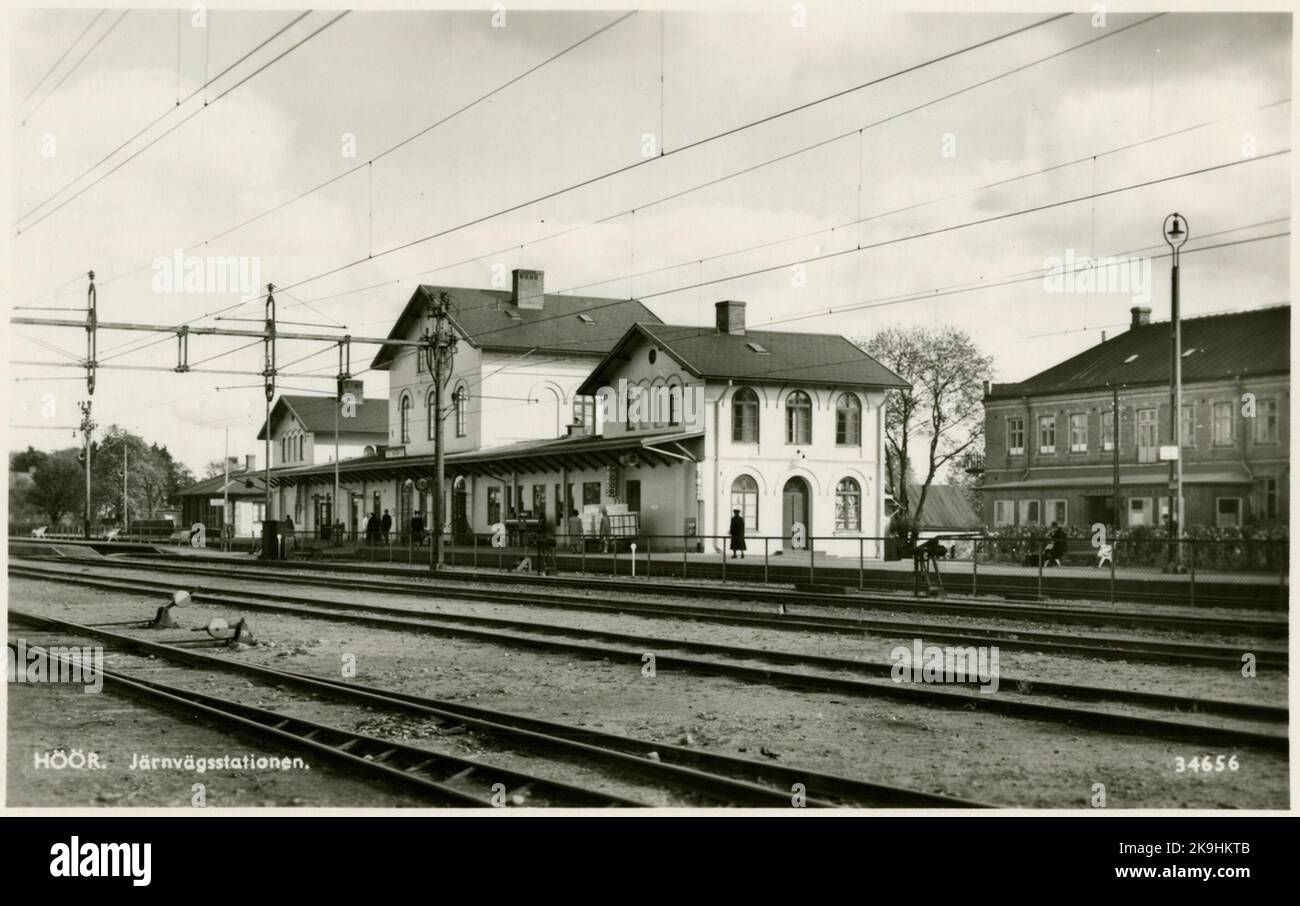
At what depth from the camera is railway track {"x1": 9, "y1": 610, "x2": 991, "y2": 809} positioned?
7.91 meters

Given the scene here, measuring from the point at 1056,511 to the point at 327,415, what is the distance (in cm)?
4226

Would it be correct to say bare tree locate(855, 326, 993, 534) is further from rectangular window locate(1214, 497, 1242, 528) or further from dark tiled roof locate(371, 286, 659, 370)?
rectangular window locate(1214, 497, 1242, 528)

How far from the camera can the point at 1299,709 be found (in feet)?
28.2

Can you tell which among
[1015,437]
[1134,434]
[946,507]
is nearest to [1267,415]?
[1134,434]

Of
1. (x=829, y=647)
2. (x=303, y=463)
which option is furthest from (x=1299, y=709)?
(x=303, y=463)

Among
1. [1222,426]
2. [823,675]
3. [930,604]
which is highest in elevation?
[1222,426]

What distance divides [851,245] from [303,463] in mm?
53473

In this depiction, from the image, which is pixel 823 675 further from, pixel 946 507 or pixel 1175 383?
pixel 946 507

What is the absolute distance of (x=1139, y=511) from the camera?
1575 inches

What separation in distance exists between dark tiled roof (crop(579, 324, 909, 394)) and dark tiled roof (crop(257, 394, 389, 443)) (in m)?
29.1

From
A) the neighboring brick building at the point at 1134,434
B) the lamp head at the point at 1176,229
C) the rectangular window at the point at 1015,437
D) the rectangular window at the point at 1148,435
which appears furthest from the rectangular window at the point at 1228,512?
the rectangular window at the point at 1015,437

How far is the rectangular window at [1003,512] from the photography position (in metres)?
47.4

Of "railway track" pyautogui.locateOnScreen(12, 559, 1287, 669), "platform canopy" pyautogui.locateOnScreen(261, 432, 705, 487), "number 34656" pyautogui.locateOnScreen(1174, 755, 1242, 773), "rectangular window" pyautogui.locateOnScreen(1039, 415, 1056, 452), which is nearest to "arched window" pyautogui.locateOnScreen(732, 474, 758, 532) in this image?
"platform canopy" pyautogui.locateOnScreen(261, 432, 705, 487)
